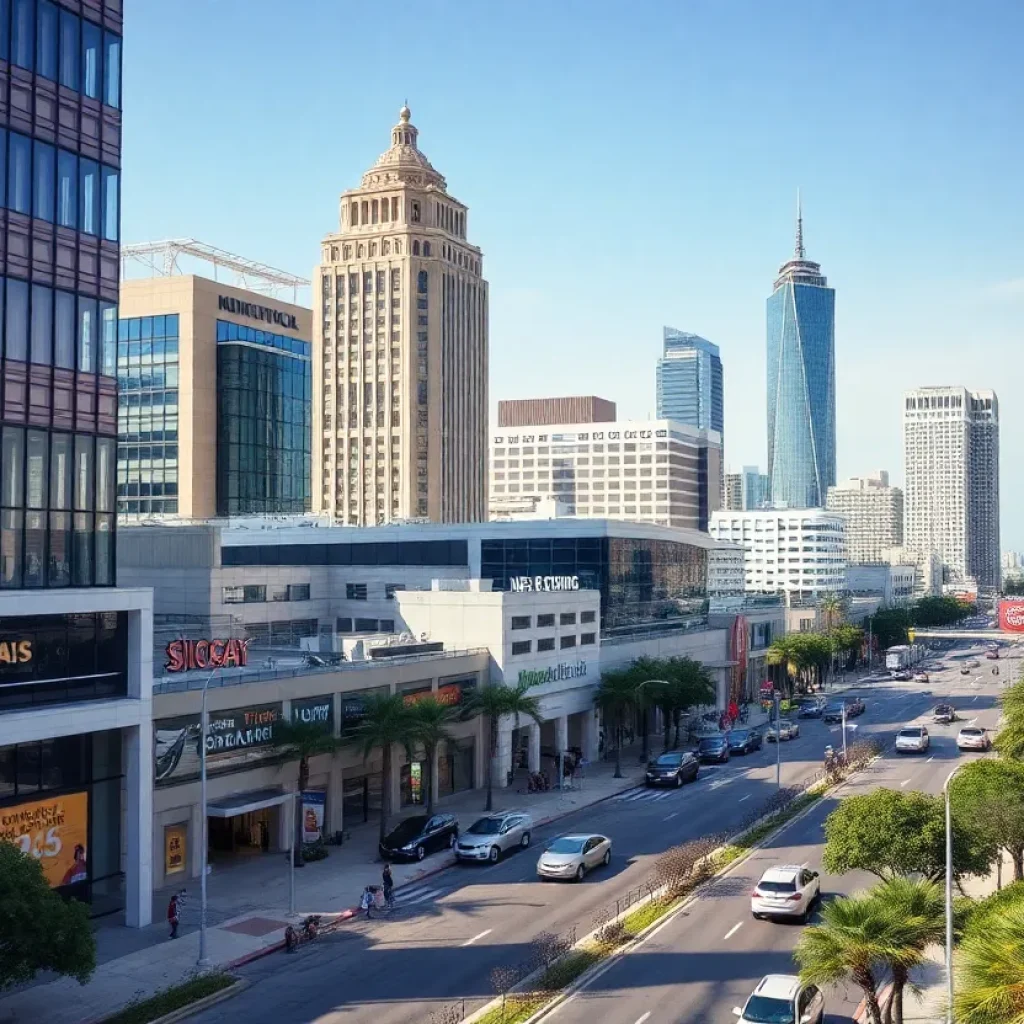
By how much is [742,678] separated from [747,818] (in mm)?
58061

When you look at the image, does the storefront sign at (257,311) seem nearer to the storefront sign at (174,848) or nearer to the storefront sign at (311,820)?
the storefront sign at (311,820)

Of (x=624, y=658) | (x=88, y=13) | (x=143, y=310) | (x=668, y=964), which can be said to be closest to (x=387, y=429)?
(x=143, y=310)

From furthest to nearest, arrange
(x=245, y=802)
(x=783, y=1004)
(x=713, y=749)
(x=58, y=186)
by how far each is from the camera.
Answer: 1. (x=713, y=749)
2. (x=245, y=802)
3. (x=58, y=186)
4. (x=783, y=1004)

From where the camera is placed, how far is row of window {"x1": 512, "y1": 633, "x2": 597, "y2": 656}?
72562 mm

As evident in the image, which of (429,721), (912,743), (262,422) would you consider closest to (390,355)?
(262,422)

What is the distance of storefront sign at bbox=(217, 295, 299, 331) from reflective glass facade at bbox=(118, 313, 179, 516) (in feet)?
18.7

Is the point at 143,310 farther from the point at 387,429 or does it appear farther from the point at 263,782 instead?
the point at 263,782

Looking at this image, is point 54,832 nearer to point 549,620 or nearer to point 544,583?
point 549,620

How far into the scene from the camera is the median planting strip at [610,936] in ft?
104

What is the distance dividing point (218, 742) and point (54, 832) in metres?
9.13

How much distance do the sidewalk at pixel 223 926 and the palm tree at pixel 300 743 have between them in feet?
8.85

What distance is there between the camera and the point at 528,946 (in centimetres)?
3784

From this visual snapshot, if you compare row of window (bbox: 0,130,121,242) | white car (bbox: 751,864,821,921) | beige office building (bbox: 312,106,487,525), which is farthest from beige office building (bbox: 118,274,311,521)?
white car (bbox: 751,864,821,921)

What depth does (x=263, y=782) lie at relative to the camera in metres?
51.5
